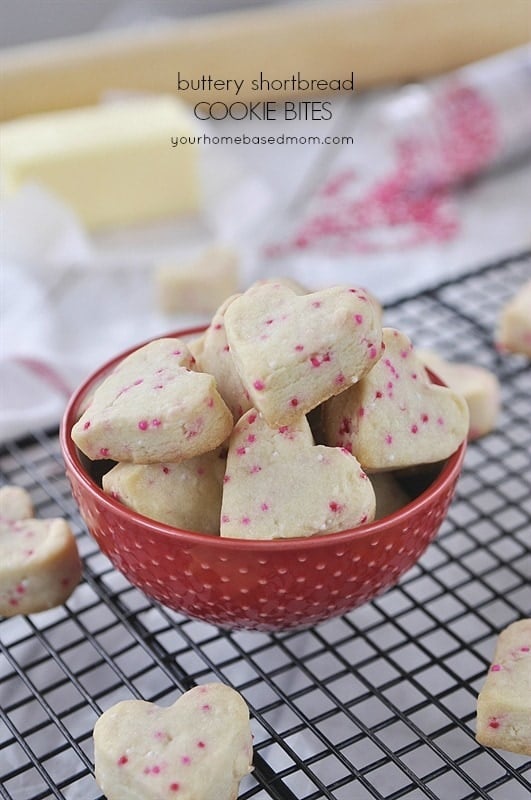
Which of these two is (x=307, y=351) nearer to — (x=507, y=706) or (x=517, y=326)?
(x=507, y=706)

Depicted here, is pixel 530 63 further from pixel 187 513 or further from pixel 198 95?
pixel 187 513

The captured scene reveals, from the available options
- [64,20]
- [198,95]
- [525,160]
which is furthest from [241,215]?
[64,20]

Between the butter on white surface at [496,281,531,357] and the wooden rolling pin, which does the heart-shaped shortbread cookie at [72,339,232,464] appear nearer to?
the butter on white surface at [496,281,531,357]

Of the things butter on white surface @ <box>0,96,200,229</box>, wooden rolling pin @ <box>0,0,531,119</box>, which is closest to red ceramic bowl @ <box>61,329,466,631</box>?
butter on white surface @ <box>0,96,200,229</box>

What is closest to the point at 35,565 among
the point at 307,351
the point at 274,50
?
the point at 307,351

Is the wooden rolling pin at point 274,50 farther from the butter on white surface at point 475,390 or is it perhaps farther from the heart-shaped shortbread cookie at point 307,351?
the heart-shaped shortbread cookie at point 307,351

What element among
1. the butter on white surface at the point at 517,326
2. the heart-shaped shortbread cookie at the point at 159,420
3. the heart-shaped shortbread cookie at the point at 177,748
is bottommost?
the heart-shaped shortbread cookie at the point at 177,748

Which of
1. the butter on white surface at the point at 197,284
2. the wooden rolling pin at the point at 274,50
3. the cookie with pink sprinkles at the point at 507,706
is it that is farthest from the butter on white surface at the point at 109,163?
the cookie with pink sprinkles at the point at 507,706
